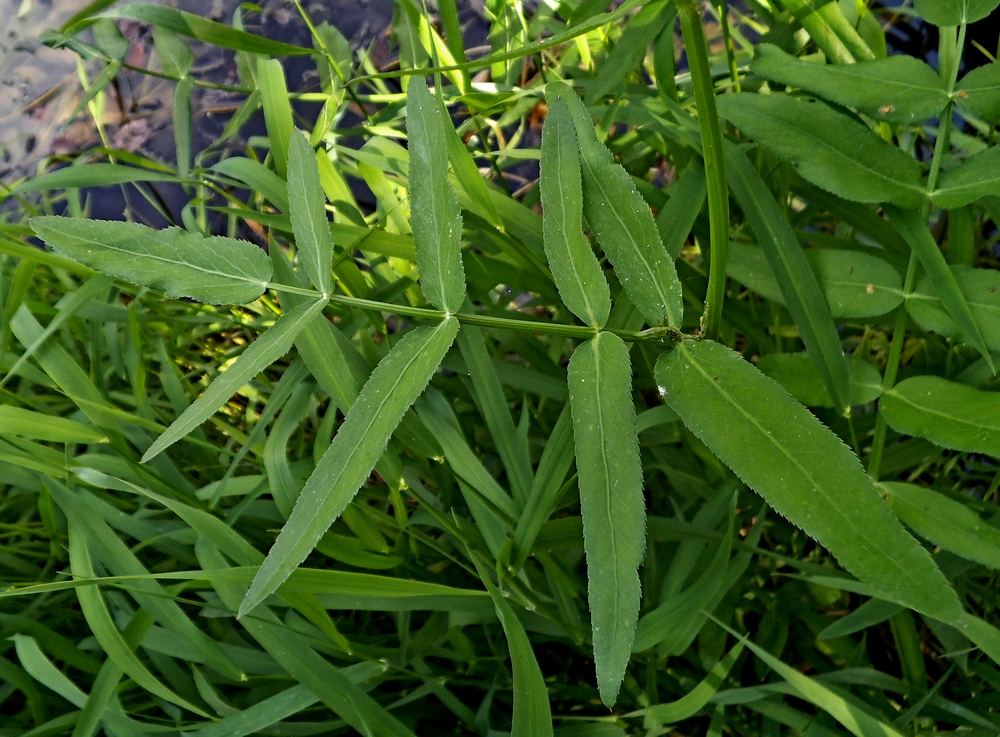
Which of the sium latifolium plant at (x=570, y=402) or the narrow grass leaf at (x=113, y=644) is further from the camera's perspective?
the narrow grass leaf at (x=113, y=644)

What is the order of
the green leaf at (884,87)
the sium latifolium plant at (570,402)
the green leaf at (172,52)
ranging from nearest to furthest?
the sium latifolium plant at (570,402), the green leaf at (884,87), the green leaf at (172,52)

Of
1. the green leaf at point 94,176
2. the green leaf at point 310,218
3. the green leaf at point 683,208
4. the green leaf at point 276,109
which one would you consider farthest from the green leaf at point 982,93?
the green leaf at point 94,176

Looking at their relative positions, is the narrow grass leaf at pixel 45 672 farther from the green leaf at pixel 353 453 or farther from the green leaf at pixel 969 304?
the green leaf at pixel 969 304

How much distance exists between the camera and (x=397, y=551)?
A: 973mm

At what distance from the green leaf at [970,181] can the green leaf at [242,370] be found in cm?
60

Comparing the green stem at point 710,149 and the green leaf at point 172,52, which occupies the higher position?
the green leaf at point 172,52

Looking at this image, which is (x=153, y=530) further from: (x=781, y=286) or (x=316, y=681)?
(x=781, y=286)

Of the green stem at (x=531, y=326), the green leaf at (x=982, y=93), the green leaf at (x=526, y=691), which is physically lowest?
the green leaf at (x=526, y=691)

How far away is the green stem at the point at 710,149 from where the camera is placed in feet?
1.68

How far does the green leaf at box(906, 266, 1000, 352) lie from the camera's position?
2.29ft

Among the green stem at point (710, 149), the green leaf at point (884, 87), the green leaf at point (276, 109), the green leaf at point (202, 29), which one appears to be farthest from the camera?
the green leaf at point (276, 109)

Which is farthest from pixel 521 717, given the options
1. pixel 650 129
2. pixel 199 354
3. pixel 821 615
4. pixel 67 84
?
pixel 67 84

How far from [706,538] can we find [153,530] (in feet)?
2.45

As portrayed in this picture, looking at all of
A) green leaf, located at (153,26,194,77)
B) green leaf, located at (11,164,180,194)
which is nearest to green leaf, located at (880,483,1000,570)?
green leaf, located at (11,164,180,194)
